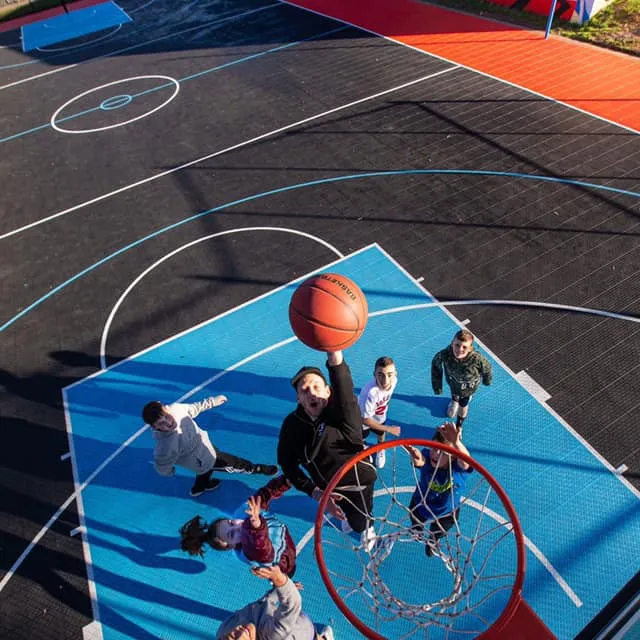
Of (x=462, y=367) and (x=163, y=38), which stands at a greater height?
(x=163, y=38)

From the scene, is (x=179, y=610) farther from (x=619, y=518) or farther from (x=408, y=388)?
(x=619, y=518)

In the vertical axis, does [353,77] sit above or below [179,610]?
above

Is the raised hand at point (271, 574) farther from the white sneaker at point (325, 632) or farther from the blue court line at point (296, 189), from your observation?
the blue court line at point (296, 189)

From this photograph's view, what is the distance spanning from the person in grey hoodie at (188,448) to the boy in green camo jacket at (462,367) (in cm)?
238

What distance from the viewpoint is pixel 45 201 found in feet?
38.0

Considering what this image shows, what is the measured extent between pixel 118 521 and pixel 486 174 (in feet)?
29.3

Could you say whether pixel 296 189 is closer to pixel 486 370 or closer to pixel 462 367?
pixel 462 367

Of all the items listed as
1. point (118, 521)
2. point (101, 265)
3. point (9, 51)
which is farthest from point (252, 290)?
point (9, 51)

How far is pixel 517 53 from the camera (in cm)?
1442

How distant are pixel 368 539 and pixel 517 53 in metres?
14.2

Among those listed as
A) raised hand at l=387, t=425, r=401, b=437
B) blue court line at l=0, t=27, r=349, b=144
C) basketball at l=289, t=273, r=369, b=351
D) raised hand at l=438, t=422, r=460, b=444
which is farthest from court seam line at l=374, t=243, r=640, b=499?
blue court line at l=0, t=27, r=349, b=144

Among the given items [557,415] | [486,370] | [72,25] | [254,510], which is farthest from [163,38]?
[254,510]

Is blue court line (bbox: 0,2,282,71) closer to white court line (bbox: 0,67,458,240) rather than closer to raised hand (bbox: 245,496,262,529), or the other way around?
white court line (bbox: 0,67,458,240)

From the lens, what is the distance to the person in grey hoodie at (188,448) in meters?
5.29
